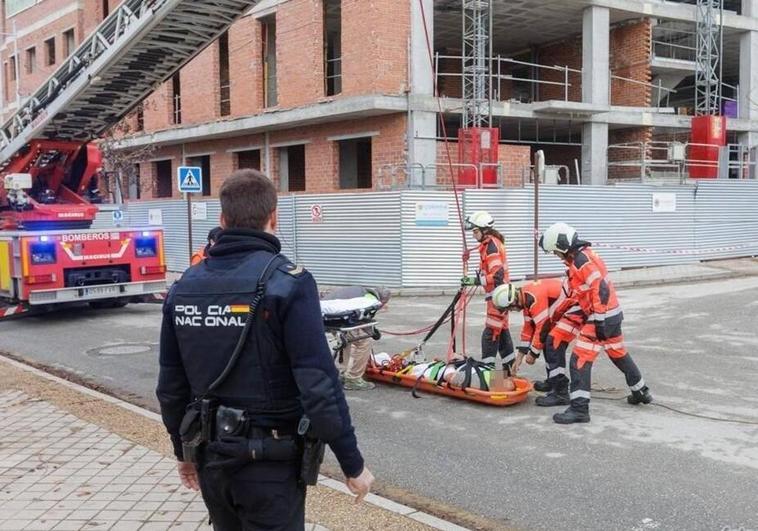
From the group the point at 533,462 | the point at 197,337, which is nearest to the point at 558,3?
the point at 533,462

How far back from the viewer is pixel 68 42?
32031mm

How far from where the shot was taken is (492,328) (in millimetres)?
8031

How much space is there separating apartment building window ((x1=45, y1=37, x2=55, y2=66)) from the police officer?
114 feet

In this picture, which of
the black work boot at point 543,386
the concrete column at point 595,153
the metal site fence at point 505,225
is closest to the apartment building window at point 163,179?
the metal site fence at point 505,225

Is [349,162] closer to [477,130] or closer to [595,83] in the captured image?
[477,130]

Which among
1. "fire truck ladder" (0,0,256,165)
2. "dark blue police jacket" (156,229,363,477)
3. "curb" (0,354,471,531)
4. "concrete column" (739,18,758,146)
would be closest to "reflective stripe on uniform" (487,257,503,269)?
"curb" (0,354,471,531)

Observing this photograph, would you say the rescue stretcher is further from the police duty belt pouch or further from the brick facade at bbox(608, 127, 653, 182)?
the brick facade at bbox(608, 127, 653, 182)

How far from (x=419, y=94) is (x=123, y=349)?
36.6ft

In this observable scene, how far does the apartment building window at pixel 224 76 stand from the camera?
25.2 meters

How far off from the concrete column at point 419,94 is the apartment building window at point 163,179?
A: 13.3 metres

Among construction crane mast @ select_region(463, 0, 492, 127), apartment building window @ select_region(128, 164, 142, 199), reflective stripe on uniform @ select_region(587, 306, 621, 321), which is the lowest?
reflective stripe on uniform @ select_region(587, 306, 621, 321)

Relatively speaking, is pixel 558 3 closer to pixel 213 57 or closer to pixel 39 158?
pixel 213 57

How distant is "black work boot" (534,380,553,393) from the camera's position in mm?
7421

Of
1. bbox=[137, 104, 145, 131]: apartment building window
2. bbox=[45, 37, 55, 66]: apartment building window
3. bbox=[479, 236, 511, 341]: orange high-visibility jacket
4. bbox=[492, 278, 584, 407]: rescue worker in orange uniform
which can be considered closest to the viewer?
bbox=[492, 278, 584, 407]: rescue worker in orange uniform
